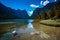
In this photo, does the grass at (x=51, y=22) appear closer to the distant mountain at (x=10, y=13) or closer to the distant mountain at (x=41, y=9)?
the distant mountain at (x=41, y=9)

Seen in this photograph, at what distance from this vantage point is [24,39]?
309 cm

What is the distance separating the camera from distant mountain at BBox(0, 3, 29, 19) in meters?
3.50

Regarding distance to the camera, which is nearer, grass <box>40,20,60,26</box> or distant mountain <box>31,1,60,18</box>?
distant mountain <box>31,1,60,18</box>

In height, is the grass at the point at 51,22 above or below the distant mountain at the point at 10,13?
below

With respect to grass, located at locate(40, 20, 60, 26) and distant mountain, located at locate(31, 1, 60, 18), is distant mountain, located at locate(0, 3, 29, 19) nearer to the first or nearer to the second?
distant mountain, located at locate(31, 1, 60, 18)

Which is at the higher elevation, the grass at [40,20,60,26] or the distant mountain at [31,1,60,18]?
the distant mountain at [31,1,60,18]

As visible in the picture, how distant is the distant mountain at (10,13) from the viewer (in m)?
3.50

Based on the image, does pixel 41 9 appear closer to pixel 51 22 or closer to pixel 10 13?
pixel 51 22

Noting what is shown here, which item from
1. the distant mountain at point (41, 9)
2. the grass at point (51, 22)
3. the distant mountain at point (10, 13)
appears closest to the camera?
the distant mountain at point (10, 13)

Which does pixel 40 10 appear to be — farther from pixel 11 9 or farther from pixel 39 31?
pixel 11 9

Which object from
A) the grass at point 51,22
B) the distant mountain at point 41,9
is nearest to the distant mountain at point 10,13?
the distant mountain at point 41,9

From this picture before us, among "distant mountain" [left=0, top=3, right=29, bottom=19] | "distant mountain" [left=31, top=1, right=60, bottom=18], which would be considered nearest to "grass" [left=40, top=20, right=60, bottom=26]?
"distant mountain" [left=31, top=1, right=60, bottom=18]

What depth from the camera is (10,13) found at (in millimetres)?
3619

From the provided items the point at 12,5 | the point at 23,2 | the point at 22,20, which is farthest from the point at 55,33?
the point at 12,5
